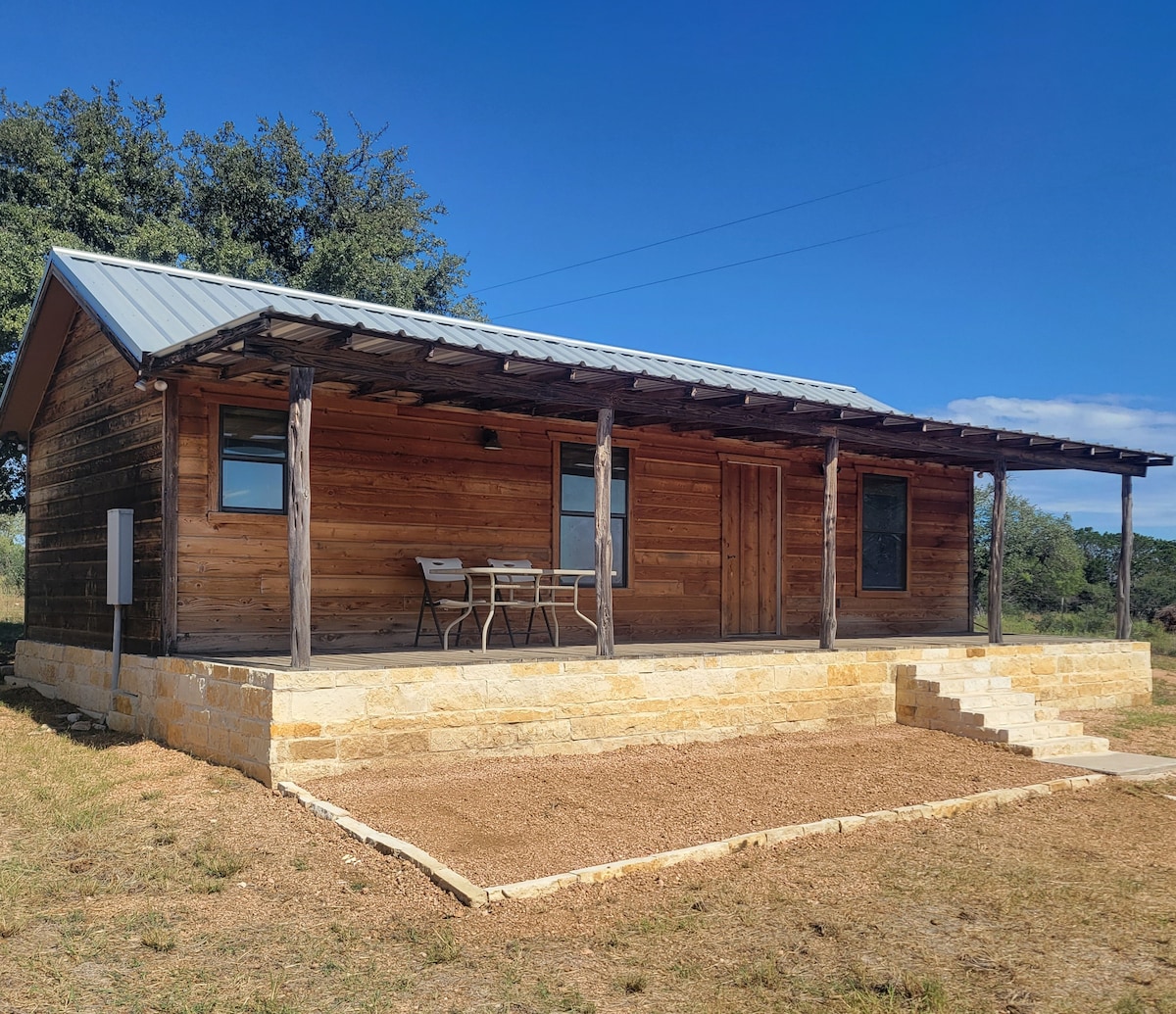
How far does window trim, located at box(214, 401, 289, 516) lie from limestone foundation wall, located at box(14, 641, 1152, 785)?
1.40m

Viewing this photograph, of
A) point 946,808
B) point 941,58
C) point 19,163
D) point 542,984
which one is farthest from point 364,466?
point 941,58

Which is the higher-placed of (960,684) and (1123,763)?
(960,684)

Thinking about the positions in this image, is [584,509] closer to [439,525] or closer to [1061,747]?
[439,525]

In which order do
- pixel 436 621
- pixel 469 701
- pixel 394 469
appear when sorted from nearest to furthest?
pixel 469 701 < pixel 436 621 < pixel 394 469

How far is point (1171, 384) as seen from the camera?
92.4ft

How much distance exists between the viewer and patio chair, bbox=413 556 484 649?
8883mm

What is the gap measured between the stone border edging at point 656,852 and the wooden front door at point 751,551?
17.2 ft

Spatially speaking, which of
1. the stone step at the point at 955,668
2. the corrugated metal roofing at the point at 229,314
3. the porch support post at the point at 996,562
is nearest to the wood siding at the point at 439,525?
the corrugated metal roofing at the point at 229,314

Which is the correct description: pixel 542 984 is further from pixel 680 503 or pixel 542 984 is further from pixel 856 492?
pixel 856 492

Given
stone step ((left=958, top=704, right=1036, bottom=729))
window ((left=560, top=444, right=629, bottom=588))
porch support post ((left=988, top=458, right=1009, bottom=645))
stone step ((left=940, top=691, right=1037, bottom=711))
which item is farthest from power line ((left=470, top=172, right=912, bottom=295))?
stone step ((left=958, top=704, right=1036, bottom=729))

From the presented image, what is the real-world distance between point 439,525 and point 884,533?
650cm

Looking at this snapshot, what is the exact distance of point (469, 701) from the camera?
7113mm

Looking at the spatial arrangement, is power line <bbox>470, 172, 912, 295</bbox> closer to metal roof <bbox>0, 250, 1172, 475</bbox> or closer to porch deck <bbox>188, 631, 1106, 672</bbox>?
metal roof <bbox>0, 250, 1172, 475</bbox>

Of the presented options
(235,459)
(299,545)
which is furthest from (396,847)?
(235,459)
